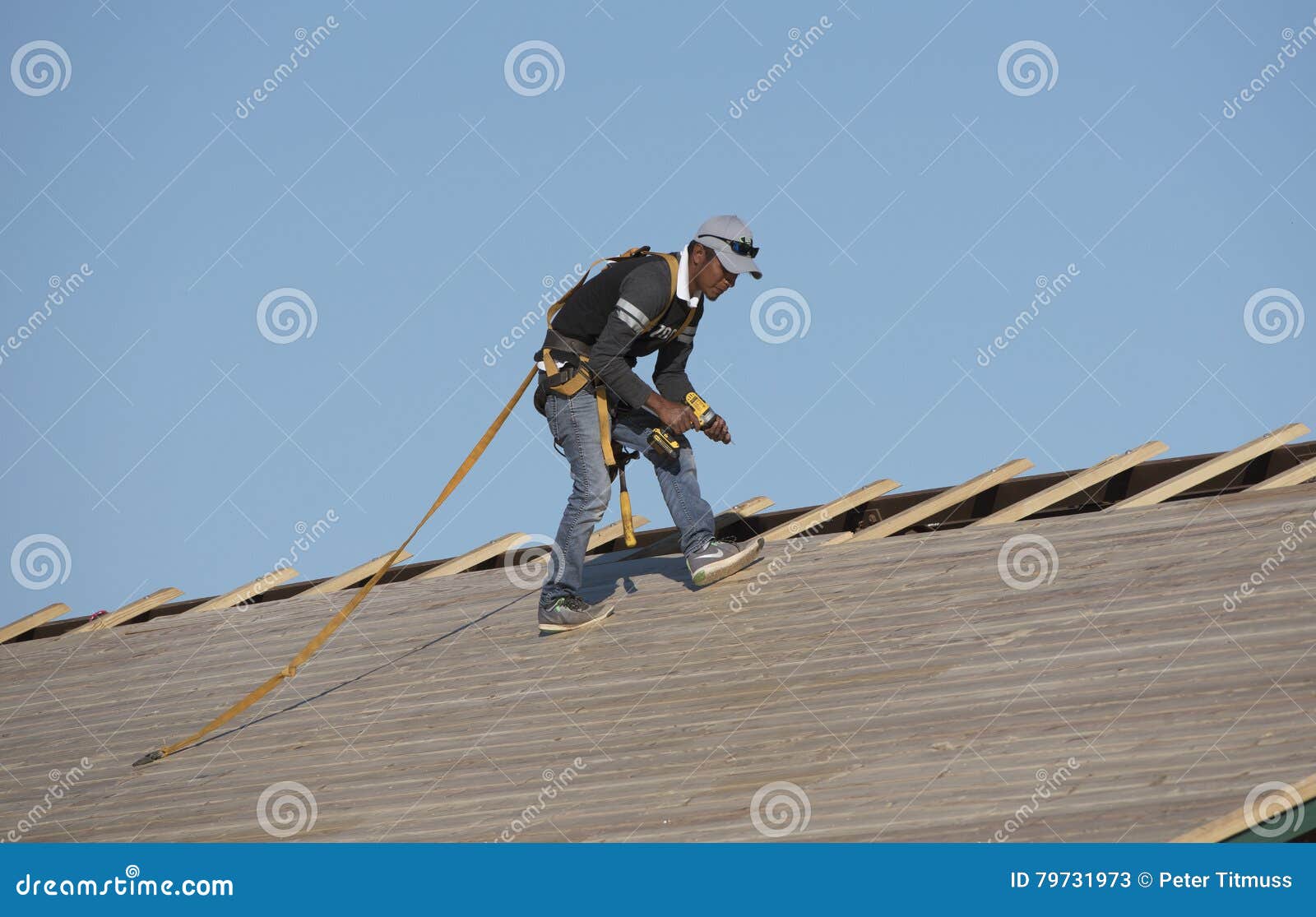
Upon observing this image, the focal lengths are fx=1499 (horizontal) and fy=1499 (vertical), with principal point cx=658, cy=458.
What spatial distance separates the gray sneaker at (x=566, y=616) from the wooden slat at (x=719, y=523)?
1.73 metres

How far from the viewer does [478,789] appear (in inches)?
209

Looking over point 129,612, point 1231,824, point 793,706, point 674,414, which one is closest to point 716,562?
point 674,414

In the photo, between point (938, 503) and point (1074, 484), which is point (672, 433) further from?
point (1074, 484)

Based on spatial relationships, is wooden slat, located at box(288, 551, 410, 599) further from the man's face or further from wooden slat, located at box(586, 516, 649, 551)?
the man's face

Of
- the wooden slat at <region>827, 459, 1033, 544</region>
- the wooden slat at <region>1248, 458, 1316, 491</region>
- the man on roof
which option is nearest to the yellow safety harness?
the man on roof

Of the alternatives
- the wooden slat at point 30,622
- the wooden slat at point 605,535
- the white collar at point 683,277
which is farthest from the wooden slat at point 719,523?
the wooden slat at point 30,622

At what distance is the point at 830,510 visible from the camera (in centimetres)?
859

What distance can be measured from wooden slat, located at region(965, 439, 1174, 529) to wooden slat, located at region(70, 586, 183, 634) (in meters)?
5.73

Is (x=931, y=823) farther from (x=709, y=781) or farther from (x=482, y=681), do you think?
(x=482, y=681)

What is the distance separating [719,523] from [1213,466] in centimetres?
295

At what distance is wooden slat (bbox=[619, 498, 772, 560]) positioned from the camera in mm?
9023

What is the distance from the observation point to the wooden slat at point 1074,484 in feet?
25.4
